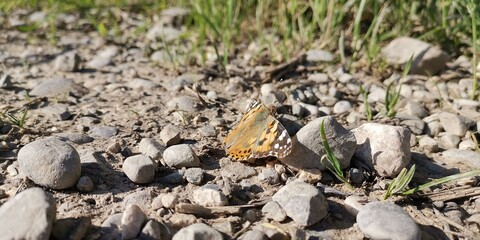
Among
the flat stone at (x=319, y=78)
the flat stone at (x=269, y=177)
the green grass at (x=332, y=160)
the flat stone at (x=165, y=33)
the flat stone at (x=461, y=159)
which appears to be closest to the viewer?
the green grass at (x=332, y=160)

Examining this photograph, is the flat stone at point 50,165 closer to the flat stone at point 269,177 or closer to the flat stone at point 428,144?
the flat stone at point 269,177

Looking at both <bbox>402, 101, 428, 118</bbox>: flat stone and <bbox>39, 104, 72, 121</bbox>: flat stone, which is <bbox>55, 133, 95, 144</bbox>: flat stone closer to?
<bbox>39, 104, 72, 121</bbox>: flat stone

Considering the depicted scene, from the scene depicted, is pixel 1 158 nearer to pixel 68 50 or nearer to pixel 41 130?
pixel 41 130

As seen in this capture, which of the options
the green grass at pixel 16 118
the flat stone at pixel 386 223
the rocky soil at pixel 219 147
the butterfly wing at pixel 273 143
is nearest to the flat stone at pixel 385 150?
the rocky soil at pixel 219 147

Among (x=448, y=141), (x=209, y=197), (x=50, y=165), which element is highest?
(x=50, y=165)

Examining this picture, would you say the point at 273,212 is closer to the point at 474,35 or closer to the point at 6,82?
the point at 474,35

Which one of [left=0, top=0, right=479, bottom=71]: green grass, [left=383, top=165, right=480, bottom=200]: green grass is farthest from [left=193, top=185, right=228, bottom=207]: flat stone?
[left=0, top=0, right=479, bottom=71]: green grass

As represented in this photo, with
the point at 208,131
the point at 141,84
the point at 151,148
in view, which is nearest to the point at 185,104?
the point at 208,131
